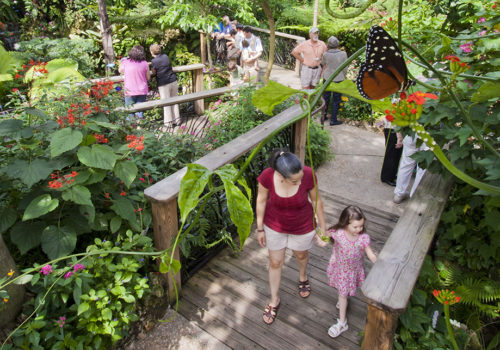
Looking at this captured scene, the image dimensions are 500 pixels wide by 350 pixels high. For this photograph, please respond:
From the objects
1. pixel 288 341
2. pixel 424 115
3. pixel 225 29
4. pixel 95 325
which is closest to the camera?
pixel 424 115

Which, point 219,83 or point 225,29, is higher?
point 225,29

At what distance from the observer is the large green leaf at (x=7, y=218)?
217 cm

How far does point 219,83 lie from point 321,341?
837 centimetres

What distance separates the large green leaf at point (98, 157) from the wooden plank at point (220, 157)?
1.14 feet

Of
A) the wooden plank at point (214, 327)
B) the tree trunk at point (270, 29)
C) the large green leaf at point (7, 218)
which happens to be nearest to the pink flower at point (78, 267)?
the large green leaf at point (7, 218)

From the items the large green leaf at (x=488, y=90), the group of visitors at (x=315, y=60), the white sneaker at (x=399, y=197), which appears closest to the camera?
the large green leaf at (x=488, y=90)

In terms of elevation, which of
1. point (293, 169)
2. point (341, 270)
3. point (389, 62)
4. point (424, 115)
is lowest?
point (341, 270)

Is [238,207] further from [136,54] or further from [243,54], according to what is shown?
[243,54]

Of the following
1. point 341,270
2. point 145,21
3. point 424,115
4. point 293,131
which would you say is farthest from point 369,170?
point 145,21

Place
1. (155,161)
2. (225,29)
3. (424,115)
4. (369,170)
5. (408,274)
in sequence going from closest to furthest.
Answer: (408,274)
(424,115)
(155,161)
(369,170)
(225,29)

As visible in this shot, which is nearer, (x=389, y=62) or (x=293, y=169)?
(x=389, y=62)

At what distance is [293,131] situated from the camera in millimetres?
4090

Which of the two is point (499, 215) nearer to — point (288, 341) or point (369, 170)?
point (288, 341)

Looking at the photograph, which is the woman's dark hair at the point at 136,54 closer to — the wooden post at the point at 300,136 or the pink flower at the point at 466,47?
the wooden post at the point at 300,136
